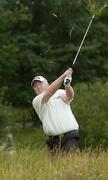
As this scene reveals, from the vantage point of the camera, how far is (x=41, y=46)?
2491cm

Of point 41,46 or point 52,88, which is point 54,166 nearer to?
point 52,88

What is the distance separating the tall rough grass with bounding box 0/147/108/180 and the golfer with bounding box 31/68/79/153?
0.38 metres

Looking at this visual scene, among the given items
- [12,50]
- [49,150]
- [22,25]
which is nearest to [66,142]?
[49,150]

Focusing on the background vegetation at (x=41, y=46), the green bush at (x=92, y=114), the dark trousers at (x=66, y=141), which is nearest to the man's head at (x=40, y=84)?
the dark trousers at (x=66, y=141)

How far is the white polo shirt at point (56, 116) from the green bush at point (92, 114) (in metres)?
7.32

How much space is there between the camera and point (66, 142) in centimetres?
839

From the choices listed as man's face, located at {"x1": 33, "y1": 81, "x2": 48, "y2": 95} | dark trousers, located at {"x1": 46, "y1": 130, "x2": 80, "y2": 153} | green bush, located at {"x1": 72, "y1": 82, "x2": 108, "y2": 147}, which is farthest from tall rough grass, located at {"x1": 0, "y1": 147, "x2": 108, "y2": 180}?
green bush, located at {"x1": 72, "y1": 82, "x2": 108, "y2": 147}

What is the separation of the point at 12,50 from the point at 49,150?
1568 centimetres

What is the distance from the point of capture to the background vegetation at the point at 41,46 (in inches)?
953

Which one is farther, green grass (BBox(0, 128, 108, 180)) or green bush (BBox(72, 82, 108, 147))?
green bush (BBox(72, 82, 108, 147))

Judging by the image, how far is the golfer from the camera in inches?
328

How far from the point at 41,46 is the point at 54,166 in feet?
58.5

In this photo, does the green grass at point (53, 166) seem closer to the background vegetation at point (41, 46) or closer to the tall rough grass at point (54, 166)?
the tall rough grass at point (54, 166)

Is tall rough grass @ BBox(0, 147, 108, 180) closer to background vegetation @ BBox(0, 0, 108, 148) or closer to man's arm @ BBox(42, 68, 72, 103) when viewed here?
man's arm @ BBox(42, 68, 72, 103)
